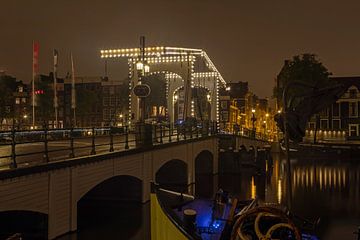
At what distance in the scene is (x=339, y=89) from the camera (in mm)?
8742

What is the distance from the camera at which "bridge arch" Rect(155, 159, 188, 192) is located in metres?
27.9

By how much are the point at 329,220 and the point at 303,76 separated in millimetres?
39995

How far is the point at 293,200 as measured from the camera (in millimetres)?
24375

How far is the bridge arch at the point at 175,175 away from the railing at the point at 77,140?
1818 millimetres

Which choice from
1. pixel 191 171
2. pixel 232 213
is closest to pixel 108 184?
pixel 191 171

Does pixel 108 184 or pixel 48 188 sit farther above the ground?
pixel 48 188

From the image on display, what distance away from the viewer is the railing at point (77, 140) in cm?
1268

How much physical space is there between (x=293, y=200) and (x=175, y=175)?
8041 mm

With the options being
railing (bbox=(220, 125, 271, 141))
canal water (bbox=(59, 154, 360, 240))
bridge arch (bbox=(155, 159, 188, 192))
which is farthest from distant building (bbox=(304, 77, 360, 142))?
bridge arch (bbox=(155, 159, 188, 192))

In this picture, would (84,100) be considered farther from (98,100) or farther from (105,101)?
(105,101)

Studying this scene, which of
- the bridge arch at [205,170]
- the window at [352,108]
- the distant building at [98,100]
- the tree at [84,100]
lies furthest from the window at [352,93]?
the bridge arch at [205,170]

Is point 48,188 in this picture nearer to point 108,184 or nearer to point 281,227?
point 281,227

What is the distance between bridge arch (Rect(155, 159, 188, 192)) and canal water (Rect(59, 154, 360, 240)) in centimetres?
161

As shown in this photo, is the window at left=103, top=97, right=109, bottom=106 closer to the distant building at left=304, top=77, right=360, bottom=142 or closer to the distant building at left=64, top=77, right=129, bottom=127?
the distant building at left=64, top=77, right=129, bottom=127
